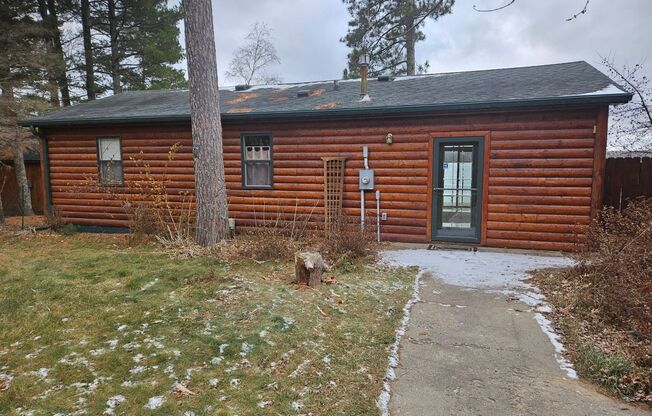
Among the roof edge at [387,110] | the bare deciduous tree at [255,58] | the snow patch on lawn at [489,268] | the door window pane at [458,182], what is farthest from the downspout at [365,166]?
the bare deciduous tree at [255,58]

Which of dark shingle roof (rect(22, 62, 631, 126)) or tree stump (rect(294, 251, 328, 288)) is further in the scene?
dark shingle roof (rect(22, 62, 631, 126))

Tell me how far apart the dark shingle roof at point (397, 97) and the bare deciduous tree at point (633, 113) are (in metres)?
1.74

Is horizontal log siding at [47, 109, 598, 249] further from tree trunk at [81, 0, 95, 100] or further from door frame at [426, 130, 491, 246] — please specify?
tree trunk at [81, 0, 95, 100]

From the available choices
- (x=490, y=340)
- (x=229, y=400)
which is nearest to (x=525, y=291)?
(x=490, y=340)

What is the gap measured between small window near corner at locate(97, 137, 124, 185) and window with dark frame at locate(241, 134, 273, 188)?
3.11 metres

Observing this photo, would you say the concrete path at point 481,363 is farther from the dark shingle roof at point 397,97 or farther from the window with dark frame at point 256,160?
the window with dark frame at point 256,160

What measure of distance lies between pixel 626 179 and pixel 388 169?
460cm

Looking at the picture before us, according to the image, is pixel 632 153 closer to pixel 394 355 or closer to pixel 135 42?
pixel 394 355

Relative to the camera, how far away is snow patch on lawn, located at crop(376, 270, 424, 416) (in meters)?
2.48

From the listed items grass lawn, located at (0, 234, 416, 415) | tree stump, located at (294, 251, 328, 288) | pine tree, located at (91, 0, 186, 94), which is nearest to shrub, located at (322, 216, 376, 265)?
grass lawn, located at (0, 234, 416, 415)

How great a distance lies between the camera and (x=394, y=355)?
3129 mm

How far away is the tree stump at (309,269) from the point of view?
14.6 ft

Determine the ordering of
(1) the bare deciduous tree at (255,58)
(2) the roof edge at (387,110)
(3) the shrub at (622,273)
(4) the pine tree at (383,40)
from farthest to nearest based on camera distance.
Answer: (1) the bare deciduous tree at (255,58), (4) the pine tree at (383,40), (2) the roof edge at (387,110), (3) the shrub at (622,273)

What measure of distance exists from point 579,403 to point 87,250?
24.0ft
